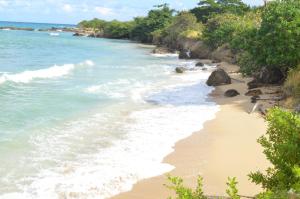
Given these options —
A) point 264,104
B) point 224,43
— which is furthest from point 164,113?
point 224,43

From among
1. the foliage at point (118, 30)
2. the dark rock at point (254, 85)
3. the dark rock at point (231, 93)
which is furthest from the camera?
the foliage at point (118, 30)

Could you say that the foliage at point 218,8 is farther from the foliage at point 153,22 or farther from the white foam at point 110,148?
the white foam at point 110,148

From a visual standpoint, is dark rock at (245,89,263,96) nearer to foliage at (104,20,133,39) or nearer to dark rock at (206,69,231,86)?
dark rock at (206,69,231,86)

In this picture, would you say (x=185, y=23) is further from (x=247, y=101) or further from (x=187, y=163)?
(x=187, y=163)

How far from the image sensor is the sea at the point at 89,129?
37.6 ft

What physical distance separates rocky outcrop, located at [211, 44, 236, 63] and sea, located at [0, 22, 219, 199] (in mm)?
12314

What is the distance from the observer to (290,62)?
2239 centimetres

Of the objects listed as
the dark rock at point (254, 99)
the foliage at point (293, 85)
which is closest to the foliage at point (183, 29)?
the dark rock at point (254, 99)

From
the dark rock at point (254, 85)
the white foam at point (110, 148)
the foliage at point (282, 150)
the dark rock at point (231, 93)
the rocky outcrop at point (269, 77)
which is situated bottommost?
the white foam at point (110, 148)

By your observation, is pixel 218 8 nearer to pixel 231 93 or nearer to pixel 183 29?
pixel 183 29

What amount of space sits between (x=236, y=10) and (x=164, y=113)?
5295 cm

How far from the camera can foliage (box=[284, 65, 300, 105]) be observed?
63.3 feet

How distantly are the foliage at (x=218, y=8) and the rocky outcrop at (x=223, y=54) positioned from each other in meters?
20.1

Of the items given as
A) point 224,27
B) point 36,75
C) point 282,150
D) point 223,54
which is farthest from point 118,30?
point 282,150
